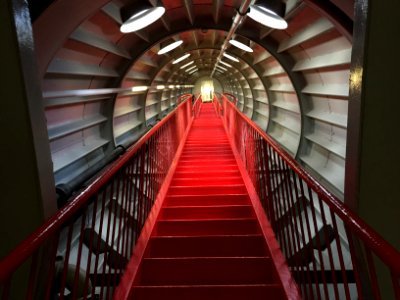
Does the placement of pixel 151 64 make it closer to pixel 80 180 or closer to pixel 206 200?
pixel 80 180

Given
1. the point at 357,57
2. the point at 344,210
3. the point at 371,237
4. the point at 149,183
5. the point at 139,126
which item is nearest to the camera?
the point at 371,237

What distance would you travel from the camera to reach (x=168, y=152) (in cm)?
596

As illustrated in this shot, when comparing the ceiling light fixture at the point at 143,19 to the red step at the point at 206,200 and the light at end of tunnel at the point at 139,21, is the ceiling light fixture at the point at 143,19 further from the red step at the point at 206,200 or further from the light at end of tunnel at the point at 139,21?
the red step at the point at 206,200

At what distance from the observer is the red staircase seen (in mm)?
2854

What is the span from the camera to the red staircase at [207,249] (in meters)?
2.85

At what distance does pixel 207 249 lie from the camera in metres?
3.67

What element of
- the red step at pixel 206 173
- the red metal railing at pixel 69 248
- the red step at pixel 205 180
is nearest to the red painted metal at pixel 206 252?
the red step at pixel 205 180

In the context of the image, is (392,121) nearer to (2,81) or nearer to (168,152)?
(2,81)

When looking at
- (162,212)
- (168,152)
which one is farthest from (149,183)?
(168,152)

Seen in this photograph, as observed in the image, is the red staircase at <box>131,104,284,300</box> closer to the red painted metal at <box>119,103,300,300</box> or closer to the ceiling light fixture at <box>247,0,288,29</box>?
the red painted metal at <box>119,103,300,300</box>

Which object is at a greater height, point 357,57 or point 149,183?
point 357,57

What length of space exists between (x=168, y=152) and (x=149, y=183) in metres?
1.85

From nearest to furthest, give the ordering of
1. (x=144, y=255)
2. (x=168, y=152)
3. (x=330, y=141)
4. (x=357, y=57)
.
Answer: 1. (x=357, y=57)
2. (x=144, y=255)
3. (x=168, y=152)
4. (x=330, y=141)

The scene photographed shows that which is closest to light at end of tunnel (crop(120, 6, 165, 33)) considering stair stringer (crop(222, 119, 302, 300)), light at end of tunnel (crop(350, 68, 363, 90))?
stair stringer (crop(222, 119, 302, 300))
